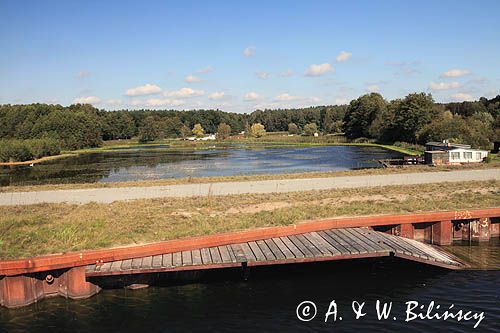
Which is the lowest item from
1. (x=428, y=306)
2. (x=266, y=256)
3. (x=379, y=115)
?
(x=428, y=306)

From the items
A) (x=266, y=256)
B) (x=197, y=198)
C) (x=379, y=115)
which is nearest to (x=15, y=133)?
(x=379, y=115)

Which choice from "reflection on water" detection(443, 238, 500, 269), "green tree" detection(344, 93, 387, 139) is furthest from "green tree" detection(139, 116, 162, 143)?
"reflection on water" detection(443, 238, 500, 269)

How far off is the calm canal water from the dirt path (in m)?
9.29

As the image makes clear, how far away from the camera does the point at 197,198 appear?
20.9 m

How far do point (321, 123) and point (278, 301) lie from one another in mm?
192049

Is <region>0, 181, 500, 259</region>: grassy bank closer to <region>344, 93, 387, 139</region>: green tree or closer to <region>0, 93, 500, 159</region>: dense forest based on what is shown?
<region>0, 93, 500, 159</region>: dense forest

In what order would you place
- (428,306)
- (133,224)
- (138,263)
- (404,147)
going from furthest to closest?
(404,147) → (133,224) → (138,263) → (428,306)

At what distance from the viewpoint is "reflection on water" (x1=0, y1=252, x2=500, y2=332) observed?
10609 mm

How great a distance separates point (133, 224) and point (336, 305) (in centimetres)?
792

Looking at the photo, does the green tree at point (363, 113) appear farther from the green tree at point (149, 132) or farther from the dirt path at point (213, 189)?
the dirt path at point (213, 189)

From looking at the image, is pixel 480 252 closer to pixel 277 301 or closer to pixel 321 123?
pixel 277 301

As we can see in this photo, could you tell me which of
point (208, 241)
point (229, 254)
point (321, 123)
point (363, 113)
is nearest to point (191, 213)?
point (208, 241)

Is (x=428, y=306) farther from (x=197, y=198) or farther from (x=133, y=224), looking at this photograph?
(x=197, y=198)

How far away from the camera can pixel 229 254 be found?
42.9ft
